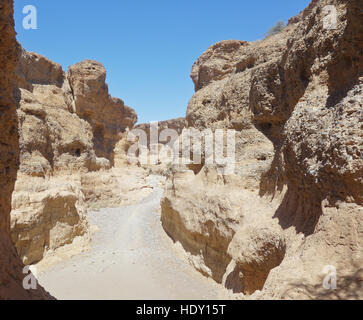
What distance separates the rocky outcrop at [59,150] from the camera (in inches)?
319

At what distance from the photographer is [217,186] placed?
784 cm

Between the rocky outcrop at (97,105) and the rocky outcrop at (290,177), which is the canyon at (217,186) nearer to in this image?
the rocky outcrop at (290,177)

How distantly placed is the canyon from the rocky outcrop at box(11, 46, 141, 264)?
7 centimetres

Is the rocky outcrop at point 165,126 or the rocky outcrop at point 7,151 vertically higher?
the rocky outcrop at point 165,126

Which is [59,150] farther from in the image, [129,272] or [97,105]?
[129,272]

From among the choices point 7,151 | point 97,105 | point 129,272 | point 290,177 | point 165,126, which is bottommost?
point 129,272

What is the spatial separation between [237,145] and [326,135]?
456 cm

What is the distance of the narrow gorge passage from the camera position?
20.9 ft

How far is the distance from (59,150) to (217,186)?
8658 mm

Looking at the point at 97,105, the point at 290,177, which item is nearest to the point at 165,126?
the point at 97,105

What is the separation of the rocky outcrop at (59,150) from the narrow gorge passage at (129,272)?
4.01 ft

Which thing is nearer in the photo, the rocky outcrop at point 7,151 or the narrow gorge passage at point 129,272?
the rocky outcrop at point 7,151

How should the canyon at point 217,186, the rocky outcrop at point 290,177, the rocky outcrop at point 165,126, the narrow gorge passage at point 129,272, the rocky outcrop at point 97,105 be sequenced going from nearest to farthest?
the rocky outcrop at point 290,177 < the canyon at point 217,186 < the narrow gorge passage at point 129,272 < the rocky outcrop at point 97,105 < the rocky outcrop at point 165,126

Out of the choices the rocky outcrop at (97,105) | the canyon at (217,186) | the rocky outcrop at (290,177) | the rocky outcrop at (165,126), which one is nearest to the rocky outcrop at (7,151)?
the canyon at (217,186)
